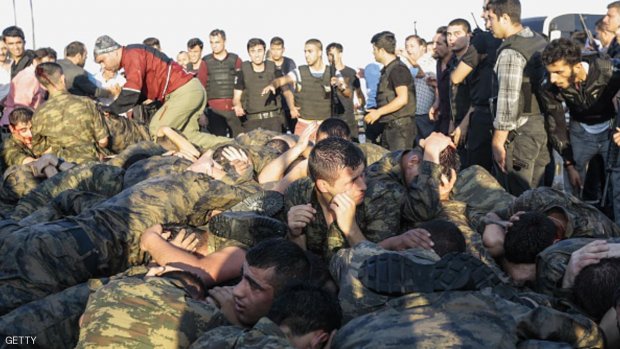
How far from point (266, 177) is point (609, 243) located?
291 cm

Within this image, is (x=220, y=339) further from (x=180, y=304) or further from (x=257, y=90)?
(x=257, y=90)

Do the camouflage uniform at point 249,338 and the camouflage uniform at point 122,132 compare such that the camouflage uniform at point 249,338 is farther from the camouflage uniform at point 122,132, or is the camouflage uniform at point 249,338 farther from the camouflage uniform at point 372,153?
the camouflage uniform at point 122,132

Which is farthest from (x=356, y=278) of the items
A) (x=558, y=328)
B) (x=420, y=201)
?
(x=420, y=201)

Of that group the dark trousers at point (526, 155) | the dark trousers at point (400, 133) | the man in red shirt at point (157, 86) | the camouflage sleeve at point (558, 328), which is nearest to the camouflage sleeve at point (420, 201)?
the camouflage sleeve at point (558, 328)

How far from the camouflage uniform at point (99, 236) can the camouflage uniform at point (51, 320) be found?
0.16 m

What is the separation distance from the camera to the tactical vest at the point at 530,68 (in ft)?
22.3

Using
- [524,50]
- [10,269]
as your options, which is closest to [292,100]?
[524,50]

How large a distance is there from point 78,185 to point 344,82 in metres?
5.05

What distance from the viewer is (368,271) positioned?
3289mm


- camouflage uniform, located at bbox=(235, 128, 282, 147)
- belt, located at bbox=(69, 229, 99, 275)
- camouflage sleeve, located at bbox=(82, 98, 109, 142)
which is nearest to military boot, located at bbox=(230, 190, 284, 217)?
belt, located at bbox=(69, 229, 99, 275)

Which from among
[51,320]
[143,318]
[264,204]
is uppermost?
[264,204]

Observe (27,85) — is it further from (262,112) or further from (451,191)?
(451,191)

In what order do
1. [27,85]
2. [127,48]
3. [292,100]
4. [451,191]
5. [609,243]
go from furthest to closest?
[292,100], [27,85], [127,48], [451,191], [609,243]

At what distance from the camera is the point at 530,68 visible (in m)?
6.85
